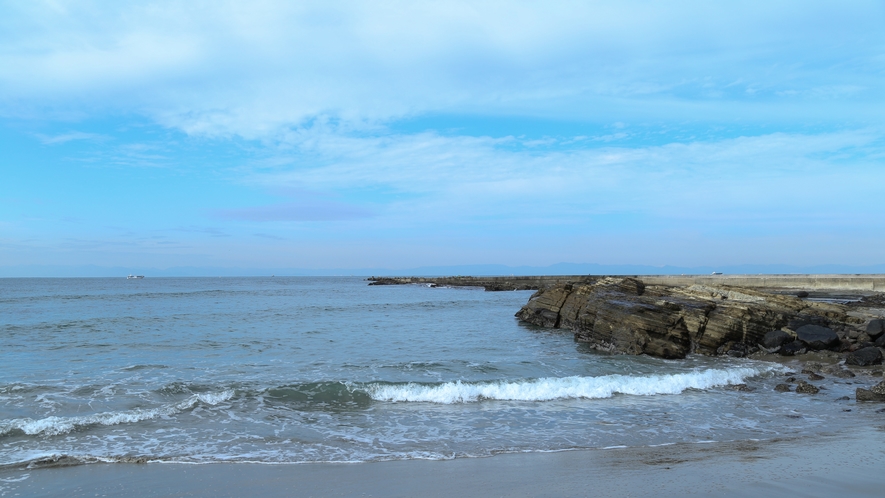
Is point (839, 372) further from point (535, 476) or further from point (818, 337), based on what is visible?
point (535, 476)

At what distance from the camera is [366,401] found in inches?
474

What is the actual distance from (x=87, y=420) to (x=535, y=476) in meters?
8.43

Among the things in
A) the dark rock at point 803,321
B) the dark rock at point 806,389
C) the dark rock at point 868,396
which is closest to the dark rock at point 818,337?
the dark rock at point 803,321

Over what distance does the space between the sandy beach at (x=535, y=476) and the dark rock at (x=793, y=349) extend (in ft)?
33.7

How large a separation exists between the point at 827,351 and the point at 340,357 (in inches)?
632

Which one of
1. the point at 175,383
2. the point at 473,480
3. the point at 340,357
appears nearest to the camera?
the point at 473,480

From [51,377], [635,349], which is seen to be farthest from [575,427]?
[51,377]

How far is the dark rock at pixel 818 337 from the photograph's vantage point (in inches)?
674

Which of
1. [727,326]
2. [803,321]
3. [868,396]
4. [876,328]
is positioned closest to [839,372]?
[868,396]

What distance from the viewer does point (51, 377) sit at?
13.8 m

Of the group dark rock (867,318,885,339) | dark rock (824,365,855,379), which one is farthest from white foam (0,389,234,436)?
dark rock (867,318,885,339)

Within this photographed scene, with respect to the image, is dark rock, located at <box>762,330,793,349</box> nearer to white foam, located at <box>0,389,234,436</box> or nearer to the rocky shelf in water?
the rocky shelf in water

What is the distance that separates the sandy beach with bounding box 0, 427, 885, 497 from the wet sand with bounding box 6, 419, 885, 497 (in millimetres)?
13

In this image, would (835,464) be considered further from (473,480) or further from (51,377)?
(51,377)
